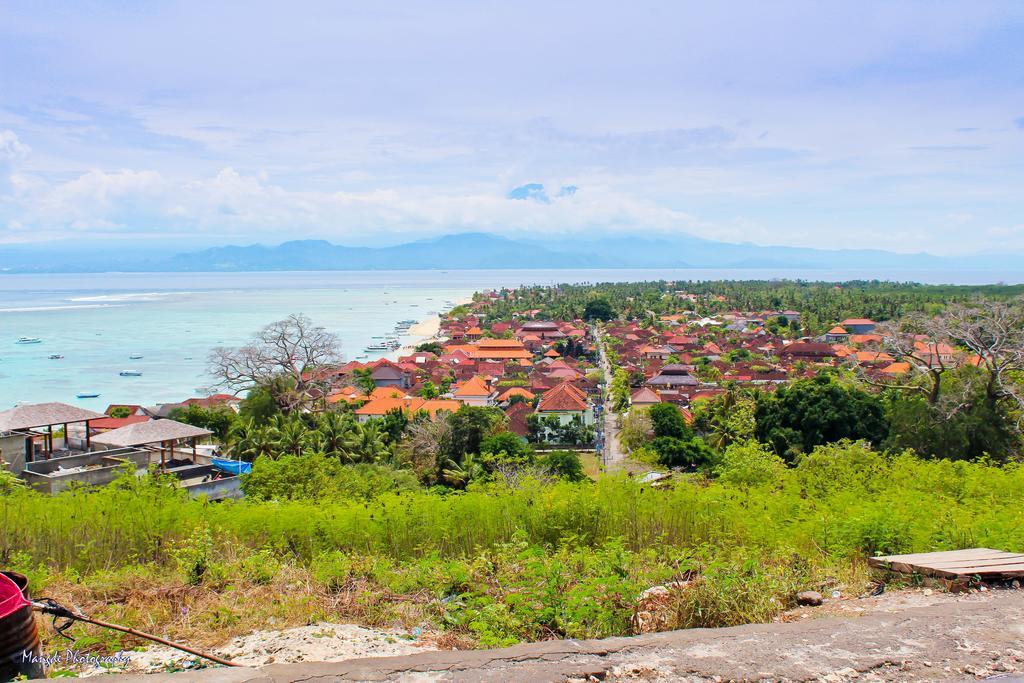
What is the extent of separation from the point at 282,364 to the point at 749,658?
1846 centimetres

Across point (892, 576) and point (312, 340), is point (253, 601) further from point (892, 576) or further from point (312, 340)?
point (312, 340)

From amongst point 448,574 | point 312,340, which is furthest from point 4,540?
point 312,340

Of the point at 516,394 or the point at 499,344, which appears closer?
the point at 516,394

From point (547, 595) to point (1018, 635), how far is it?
2145 mm

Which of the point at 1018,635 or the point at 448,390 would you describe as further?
the point at 448,390

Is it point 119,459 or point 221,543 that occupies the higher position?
point 221,543

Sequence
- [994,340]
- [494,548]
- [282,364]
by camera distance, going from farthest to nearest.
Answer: [282,364], [994,340], [494,548]

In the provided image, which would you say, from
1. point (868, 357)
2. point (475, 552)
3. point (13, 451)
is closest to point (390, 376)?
point (13, 451)

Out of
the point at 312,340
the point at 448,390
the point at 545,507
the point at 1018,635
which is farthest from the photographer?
the point at 448,390

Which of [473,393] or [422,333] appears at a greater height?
[422,333]

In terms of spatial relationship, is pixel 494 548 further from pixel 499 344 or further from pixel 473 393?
pixel 499 344

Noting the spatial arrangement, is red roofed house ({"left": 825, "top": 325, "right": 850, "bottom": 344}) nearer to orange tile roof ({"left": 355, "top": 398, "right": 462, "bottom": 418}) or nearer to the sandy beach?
the sandy beach

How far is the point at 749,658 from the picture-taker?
121 inches

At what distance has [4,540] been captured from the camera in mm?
4852
